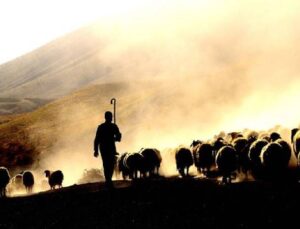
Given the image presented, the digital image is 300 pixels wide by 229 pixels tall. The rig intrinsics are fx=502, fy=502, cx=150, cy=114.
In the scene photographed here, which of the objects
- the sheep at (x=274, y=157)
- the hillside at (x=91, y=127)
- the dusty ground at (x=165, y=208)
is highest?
the hillside at (x=91, y=127)

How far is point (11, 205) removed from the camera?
15000 mm

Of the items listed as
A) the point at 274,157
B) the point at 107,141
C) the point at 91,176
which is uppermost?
the point at 107,141

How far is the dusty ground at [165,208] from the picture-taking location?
30.1 ft

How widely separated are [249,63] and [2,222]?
9803 centimetres

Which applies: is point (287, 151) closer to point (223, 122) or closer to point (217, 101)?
point (223, 122)

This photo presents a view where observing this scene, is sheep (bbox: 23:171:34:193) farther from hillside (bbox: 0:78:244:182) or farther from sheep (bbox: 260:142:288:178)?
hillside (bbox: 0:78:244:182)

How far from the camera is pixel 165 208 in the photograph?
35.5 feet

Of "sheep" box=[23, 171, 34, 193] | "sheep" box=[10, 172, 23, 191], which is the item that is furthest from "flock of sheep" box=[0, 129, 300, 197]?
"sheep" box=[10, 172, 23, 191]

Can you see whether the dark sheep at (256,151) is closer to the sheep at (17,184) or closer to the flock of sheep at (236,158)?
the flock of sheep at (236,158)

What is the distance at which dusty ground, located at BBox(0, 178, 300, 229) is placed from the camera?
916 cm

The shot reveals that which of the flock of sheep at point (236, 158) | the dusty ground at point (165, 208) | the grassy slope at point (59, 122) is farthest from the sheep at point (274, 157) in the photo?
the grassy slope at point (59, 122)

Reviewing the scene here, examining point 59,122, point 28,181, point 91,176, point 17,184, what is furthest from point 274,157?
point 59,122

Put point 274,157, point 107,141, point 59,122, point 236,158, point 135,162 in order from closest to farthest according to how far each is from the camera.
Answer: point 107,141, point 274,157, point 236,158, point 135,162, point 59,122

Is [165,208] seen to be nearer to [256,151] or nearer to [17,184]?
[256,151]
